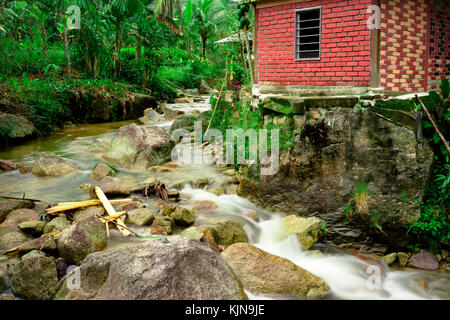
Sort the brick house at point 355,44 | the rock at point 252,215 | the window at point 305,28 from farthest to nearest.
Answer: the window at point 305,28 → the brick house at point 355,44 → the rock at point 252,215

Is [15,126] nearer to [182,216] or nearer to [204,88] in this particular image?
[182,216]

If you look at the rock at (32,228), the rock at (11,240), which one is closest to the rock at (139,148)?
the rock at (32,228)

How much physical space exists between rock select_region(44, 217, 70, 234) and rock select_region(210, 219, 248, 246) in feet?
7.25

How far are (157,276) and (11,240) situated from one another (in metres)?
2.93

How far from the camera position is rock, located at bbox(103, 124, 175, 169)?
962 centimetres

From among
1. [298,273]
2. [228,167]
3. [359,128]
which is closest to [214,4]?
[228,167]

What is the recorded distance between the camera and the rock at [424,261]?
5818mm

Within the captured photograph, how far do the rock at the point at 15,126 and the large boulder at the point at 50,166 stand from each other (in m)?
3.26

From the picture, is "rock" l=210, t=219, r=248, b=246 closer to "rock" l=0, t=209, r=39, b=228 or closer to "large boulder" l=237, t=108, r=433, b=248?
"large boulder" l=237, t=108, r=433, b=248

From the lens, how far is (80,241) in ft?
16.8

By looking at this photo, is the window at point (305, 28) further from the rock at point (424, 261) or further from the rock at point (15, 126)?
the rock at point (15, 126)

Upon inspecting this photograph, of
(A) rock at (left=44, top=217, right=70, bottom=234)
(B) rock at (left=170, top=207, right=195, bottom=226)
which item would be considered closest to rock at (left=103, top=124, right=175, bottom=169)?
(B) rock at (left=170, top=207, right=195, bottom=226)

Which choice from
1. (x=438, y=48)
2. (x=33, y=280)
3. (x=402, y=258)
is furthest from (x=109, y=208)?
(x=438, y=48)

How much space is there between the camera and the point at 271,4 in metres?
9.02
